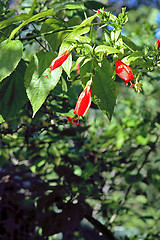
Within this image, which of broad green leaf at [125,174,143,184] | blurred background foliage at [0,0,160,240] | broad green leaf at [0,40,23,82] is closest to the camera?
broad green leaf at [0,40,23,82]

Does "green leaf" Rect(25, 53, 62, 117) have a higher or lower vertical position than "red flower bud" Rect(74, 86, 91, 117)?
higher

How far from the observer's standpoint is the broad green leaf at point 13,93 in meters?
0.61

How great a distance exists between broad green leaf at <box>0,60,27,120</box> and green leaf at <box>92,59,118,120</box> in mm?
186

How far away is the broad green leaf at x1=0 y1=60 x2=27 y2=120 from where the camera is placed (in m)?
0.61

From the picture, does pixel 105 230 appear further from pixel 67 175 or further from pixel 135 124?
pixel 135 124

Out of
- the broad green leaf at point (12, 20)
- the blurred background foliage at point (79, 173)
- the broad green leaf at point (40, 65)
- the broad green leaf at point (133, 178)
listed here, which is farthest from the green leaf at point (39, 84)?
the broad green leaf at point (133, 178)

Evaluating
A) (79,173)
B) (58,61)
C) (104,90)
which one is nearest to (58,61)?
(58,61)

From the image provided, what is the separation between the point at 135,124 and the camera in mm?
1315

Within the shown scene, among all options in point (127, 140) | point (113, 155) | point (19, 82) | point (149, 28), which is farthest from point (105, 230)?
point (149, 28)

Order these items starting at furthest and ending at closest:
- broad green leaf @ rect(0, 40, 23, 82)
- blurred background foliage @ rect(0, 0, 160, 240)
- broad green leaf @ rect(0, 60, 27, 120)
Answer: blurred background foliage @ rect(0, 0, 160, 240)
broad green leaf @ rect(0, 60, 27, 120)
broad green leaf @ rect(0, 40, 23, 82)

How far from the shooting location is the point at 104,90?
511 millimetres

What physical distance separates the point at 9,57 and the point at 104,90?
0.19 metres

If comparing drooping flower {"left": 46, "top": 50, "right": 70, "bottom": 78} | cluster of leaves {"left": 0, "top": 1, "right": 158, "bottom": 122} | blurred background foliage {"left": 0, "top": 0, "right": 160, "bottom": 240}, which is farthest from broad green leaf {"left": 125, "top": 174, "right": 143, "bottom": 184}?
drooping flower {"left": 46, "top": 50, "right": 70, "bottom": 78}

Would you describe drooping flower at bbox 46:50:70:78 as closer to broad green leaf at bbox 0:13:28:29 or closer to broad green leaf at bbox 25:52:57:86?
broad green leaf at bbox 25:52:57:86
